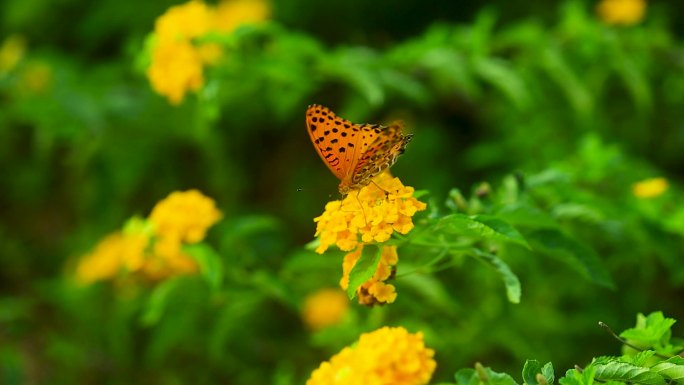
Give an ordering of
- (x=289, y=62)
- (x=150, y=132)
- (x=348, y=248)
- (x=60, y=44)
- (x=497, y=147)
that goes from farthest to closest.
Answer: (x=60, y=44)
(x=150, y=132)
(x=497, y=147)
(x=289, y=62)
(x=348, y=248)

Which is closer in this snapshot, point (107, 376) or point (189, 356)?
point (189, 356)

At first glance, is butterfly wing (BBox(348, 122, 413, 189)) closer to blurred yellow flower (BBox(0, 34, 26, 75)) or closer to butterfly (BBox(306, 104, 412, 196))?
butterfly (BBox(306, 104, 412, 196))

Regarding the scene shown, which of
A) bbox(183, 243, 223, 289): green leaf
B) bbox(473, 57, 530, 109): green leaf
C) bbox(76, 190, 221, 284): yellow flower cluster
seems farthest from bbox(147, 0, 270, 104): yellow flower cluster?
bbox(473, 57, 530, 109): green leaf

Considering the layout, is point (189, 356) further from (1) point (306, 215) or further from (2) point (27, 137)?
(2) point (27, 137)

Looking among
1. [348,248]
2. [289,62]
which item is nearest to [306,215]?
[289,62]

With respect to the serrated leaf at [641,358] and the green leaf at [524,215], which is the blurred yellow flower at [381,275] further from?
the serrated leaf at [641,358]

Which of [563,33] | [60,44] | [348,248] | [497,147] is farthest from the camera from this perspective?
[60,44]
